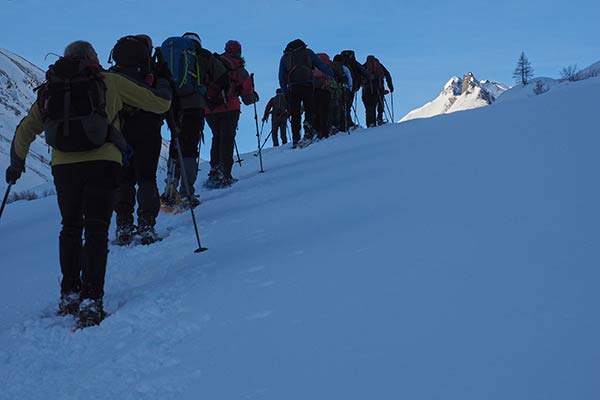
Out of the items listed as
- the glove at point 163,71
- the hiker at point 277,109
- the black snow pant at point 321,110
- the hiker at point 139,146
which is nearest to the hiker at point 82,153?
the glove at point 163,71

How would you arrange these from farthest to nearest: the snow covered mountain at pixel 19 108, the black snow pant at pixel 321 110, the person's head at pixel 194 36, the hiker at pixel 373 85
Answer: the snow covered mountain at pixel 19 108 → the hiker at pixel 373 85 → the black snow pant at pixel 321 110 → the person's head at pixel 194 36

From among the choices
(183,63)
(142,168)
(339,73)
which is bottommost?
(142,168)

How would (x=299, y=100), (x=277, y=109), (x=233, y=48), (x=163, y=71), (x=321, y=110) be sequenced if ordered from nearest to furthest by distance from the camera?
1. (x=163, y=71)
2. (x=233, y=48)
3. (x=299, y=100)
4. (x=321, y=110)
5. (x=277, y=109)

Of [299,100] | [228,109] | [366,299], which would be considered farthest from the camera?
[299,100]

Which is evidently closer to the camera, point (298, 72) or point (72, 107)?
point (72, 107)

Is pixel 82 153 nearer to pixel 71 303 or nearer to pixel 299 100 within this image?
pixel 71 303

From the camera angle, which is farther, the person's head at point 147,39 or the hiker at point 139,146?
the person's head at point 147,39

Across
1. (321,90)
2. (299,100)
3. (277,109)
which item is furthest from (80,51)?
(277,109)

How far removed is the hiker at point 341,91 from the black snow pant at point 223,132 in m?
6.81

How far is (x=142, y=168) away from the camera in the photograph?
5199 millimetres

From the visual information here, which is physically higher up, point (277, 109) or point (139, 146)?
point (277, 109)

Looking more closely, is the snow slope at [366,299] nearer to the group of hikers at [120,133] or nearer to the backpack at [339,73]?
the group of hikers at [120,133]

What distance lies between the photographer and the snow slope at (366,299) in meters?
1.89

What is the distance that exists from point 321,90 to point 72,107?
9594 mm
